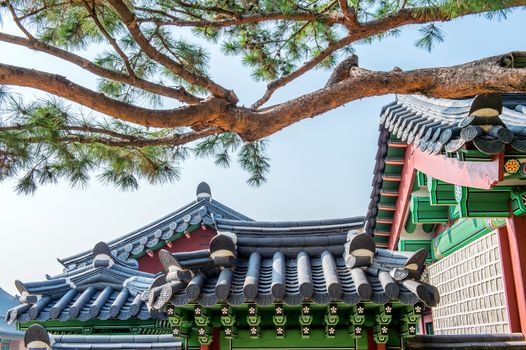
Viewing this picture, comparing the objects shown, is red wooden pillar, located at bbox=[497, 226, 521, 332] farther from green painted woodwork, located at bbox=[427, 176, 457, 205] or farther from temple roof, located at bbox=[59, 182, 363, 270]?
temple roof, located at bbox=[59, 182, 363, 270]

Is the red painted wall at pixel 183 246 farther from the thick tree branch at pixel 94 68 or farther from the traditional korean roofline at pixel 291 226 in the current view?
the thick tree branch at pixel 94 68

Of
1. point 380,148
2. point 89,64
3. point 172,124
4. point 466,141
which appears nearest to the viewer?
point 172,124

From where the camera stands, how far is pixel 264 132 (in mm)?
3506

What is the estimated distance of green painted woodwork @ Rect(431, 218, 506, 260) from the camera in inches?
226

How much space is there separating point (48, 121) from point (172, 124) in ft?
3.31

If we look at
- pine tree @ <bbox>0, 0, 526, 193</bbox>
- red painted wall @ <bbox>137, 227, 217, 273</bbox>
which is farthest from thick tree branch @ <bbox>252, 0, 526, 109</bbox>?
Answer: red painted wall @ <bbox>137, 227, 217, 273</bbox>

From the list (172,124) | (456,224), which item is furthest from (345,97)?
(456,224)

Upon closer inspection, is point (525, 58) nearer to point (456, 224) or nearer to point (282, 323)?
point (282, 323)

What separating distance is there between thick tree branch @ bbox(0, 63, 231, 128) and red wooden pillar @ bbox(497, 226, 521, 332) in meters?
3.56

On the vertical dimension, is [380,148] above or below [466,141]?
above

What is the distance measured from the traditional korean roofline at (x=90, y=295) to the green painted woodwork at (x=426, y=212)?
12.6 ft

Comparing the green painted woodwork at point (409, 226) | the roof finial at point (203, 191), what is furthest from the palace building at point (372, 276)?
the roof finial at point (203, 191)

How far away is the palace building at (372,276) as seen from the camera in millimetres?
4484

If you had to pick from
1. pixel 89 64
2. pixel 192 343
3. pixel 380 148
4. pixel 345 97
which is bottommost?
pixel 192 343
